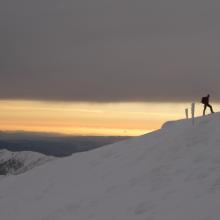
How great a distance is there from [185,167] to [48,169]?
43.6ft

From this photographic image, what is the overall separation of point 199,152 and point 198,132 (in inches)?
104

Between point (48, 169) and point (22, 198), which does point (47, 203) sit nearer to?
point (22, 198)

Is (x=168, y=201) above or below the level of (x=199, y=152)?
below

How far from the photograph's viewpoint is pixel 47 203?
86.2 ft

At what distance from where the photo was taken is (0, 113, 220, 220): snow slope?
788 inches

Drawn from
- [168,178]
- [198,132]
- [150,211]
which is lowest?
[150,211]

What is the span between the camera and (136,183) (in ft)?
78.5

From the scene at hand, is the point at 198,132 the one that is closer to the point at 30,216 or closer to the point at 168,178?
the point at 168,178

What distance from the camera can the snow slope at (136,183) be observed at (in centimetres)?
2002

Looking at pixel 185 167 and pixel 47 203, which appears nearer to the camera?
pixel 185 167

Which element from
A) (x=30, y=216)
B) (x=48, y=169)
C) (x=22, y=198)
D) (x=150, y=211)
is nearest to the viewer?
(x=150, y=211)

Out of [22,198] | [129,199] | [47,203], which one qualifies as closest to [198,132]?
[129,199]

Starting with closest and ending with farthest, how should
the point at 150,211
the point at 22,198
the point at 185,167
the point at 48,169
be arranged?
the point at 150,211 < the point at 185,167 < the point at 22,198 < the point at 48,169

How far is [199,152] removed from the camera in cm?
2447
